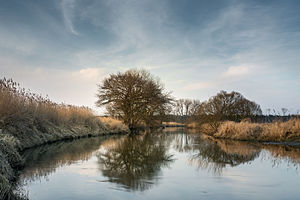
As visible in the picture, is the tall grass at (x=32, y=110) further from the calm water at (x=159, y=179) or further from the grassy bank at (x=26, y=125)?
the calm water at (x=159, y=179)

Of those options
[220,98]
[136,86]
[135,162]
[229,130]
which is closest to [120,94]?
[136,86]

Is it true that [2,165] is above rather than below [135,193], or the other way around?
above

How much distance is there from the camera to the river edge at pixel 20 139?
13.1 ft

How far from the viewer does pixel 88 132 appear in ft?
58.9

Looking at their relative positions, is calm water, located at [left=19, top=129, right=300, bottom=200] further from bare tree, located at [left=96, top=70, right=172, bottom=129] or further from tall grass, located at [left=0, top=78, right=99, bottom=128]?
bare tree, located at [left=96, top=70, right=172, bottom=129]

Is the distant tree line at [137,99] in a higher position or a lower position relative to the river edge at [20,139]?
higher

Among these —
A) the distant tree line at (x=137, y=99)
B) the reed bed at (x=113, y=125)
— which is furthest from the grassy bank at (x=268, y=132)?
the reed bed at (x=113, y=125)

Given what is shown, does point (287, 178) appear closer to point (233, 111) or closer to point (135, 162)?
point (135, 162)

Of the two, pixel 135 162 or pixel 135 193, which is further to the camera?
pixel 135 162

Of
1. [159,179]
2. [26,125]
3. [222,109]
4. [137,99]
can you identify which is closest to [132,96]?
[137,99]

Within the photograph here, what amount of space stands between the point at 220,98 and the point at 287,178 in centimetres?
1488

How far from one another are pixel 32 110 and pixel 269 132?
12317mm

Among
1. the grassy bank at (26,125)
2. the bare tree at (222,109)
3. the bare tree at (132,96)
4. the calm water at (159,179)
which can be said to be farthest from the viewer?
the bare tree at (132,96)

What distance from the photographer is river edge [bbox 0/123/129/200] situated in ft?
13.1
